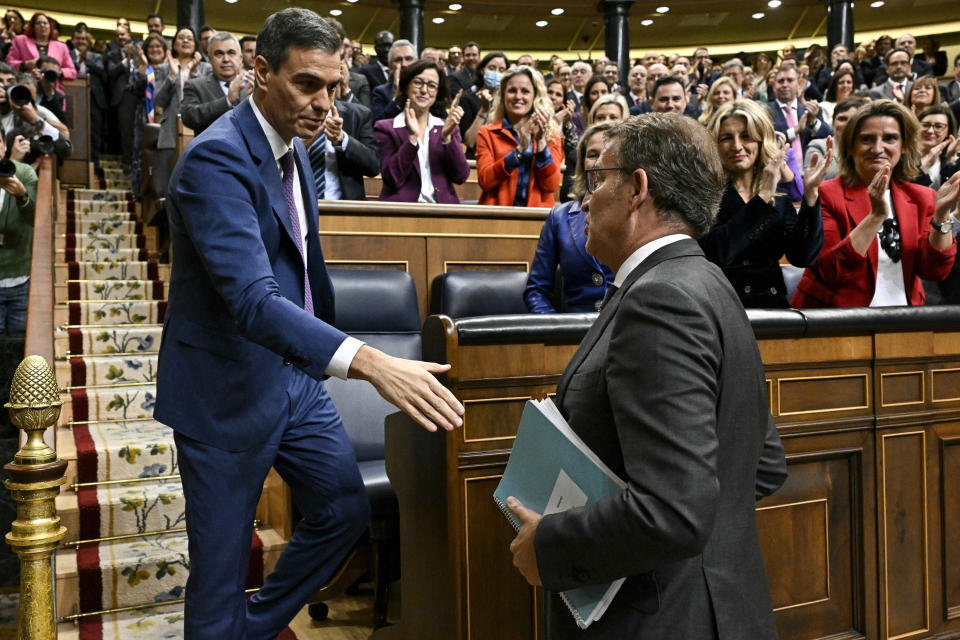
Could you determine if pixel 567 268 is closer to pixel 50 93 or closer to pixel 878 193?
pixel 878 193

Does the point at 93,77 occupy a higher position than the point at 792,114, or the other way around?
the point at 93,77

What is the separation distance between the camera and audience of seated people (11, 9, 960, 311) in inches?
71.7

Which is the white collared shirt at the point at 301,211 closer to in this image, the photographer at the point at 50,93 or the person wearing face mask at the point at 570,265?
the person wearing face mask at the point at 570,265

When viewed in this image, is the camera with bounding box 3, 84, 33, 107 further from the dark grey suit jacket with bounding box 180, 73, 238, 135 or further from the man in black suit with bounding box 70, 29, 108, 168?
the man in black suit with bounding box 70, 29, 108, 168

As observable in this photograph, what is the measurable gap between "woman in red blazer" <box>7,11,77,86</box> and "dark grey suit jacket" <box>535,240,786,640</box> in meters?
6.26

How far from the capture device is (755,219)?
1.78 meters

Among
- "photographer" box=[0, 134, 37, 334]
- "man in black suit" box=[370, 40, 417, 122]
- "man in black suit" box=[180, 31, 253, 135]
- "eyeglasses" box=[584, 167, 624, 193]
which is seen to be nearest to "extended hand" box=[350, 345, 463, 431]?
"eyeglasses" box=[584, 167, 624, 193]

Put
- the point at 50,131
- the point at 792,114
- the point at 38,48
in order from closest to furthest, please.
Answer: the point at 50,131 < the point at 792,114 < the point at 38,48

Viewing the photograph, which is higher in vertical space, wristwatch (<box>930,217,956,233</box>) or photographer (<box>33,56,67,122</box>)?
photographer (<box>33,56,67,122</box>)

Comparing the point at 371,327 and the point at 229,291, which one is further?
the point at 371,327

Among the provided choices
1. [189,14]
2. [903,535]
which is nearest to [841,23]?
[189,14]

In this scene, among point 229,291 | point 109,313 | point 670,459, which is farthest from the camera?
point 109,313

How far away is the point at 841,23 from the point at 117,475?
9.25 m

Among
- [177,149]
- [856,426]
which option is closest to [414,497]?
[856,426]
